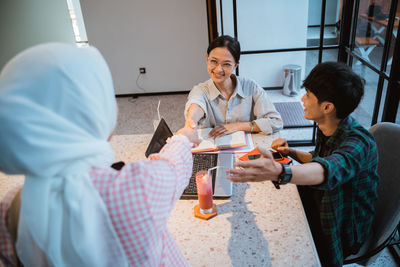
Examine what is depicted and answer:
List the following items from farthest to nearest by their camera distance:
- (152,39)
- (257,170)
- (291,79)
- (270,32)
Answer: (152,39) → (291,79) → (270,32) → (257,170)

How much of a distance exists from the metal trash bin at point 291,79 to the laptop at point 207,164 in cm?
292

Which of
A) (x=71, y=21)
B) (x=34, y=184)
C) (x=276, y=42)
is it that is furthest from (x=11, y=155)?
(x=71, y=21)

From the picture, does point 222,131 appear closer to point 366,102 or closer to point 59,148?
point 59,148

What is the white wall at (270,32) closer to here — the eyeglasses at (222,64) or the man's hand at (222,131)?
the eyeglasses at (222,64)

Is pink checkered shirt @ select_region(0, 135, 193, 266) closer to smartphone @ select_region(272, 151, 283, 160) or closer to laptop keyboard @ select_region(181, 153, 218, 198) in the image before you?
laptop keyboard @ select_region(181, 153, 218, 198)

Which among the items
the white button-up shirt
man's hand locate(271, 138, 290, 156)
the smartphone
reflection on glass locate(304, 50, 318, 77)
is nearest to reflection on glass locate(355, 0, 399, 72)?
the white button-up shirt

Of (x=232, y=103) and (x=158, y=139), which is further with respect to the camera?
(x=232, y=103)

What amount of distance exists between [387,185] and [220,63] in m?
1.06

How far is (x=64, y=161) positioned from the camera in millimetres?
610

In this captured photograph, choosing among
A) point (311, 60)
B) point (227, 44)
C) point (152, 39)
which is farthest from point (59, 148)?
point (311, 60)

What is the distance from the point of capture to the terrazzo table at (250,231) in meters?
0.99

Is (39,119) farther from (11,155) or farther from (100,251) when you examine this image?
(100,251)

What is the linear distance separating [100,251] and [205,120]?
133 centimetres

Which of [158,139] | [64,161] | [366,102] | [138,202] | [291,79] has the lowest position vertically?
[366,102]
